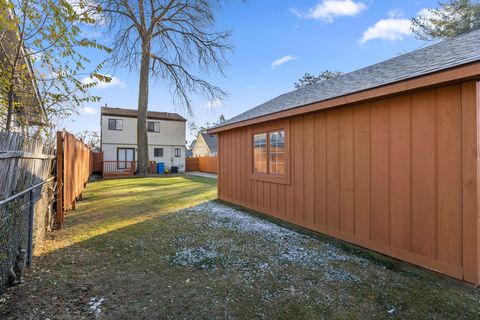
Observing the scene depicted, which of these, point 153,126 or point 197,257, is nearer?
point 197,257

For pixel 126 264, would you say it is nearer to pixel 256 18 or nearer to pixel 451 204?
pixel 451 204

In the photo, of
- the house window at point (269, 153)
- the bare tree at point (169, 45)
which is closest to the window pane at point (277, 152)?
the house window at point (269, 153)

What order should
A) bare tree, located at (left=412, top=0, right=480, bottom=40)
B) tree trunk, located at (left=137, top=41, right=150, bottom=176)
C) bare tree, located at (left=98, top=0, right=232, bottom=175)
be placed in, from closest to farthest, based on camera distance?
bare tree, located at (left=412, top=0, right=480, bottom=40) < bare tree, located at (left=98, top=0, right=232, bottom=175) < tree trunk, located at (left=137, top=41, right=150, bottom=176)

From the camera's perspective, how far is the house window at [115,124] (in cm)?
2111

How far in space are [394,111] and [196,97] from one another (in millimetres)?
14653

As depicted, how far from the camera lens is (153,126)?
22.7m

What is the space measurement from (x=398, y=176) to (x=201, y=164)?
68.3 ft

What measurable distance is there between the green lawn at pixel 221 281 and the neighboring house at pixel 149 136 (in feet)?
59.9

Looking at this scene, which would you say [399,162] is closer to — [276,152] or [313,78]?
[276,152]

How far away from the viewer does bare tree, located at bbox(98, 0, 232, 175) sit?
46.7ft

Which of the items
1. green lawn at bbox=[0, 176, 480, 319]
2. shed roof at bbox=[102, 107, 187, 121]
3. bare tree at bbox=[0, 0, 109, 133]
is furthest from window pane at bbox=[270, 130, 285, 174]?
shed roof at bbox=[102, 107, 187, 121]

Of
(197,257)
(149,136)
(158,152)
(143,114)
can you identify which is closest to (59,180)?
(197,257)

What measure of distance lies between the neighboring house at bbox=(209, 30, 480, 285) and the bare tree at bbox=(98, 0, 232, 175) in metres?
11.3

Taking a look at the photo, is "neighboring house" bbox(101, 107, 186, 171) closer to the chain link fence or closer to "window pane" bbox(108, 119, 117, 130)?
"window pane" bbox(108, 119, 117, 130)
